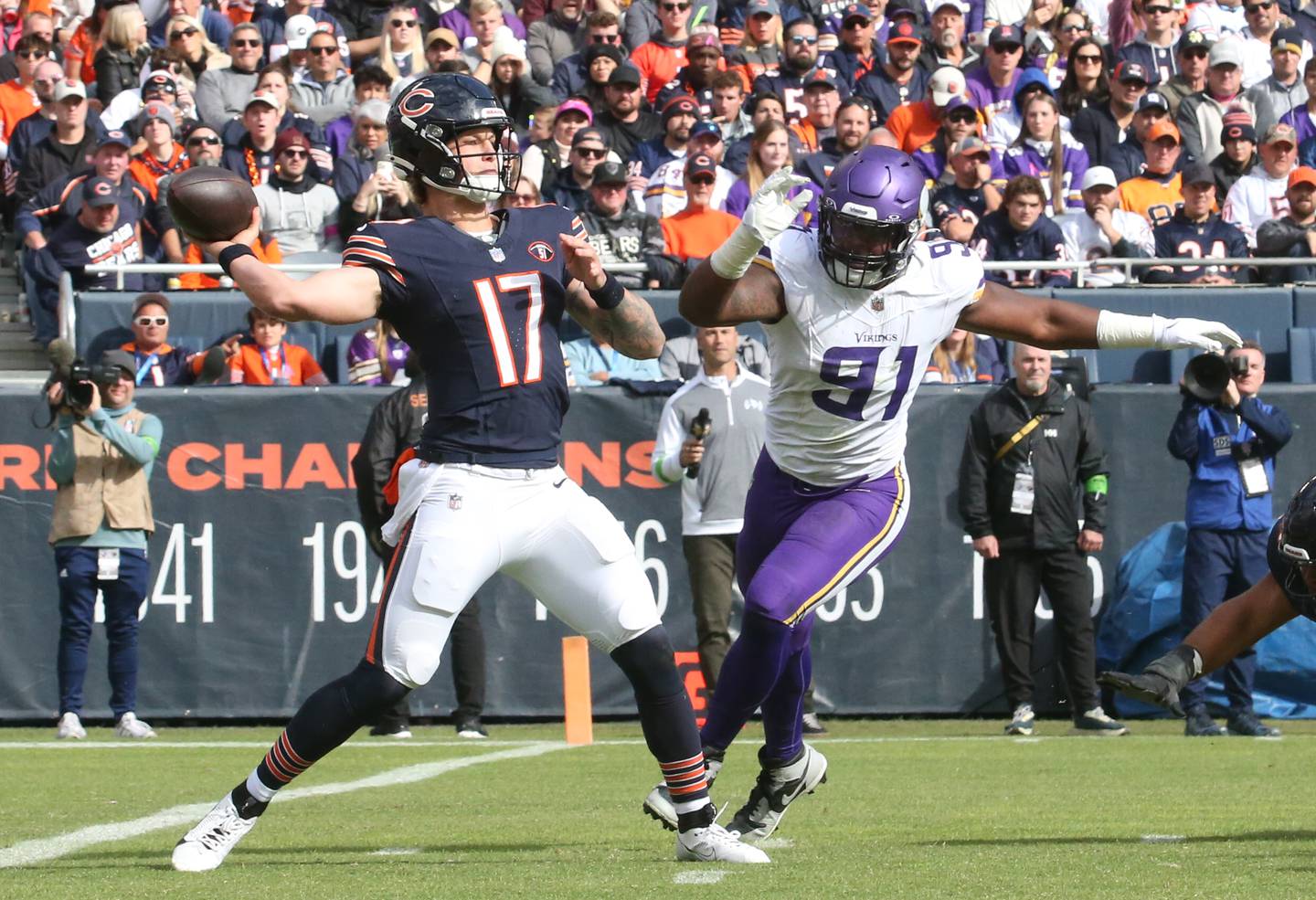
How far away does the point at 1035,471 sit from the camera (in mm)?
10016

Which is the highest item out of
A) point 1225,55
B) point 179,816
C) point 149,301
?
point 1225,55

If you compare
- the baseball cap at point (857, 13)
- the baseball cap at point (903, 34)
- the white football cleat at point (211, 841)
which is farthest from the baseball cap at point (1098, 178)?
the white football cleat at point (211, 841)

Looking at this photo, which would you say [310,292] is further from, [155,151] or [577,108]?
[155,151]

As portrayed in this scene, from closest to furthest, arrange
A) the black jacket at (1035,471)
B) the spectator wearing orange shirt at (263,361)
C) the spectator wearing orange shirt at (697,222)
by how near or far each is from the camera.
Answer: the black jacket at (1035,471) → the spectator wearing orange shirt at (263,361) → the spectator wearing orange shirt at (697,222)

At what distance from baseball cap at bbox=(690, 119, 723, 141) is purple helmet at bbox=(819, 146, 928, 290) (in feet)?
24.7

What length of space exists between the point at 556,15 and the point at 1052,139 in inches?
158

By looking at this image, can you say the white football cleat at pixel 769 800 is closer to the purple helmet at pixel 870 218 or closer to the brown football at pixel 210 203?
the purple helmet at pixel 870 218

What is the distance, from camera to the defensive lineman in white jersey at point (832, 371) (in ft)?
17.4

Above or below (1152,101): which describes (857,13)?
above

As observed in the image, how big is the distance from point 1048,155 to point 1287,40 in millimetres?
3537

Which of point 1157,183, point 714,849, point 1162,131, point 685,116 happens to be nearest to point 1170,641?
point 1157,183

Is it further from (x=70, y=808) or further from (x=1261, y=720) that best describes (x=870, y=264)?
(x=1261, y=720)

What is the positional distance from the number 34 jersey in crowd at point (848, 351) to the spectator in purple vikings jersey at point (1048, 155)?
805 cm

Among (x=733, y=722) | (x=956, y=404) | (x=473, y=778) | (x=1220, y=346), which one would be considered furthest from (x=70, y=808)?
(x=956, y=404)
